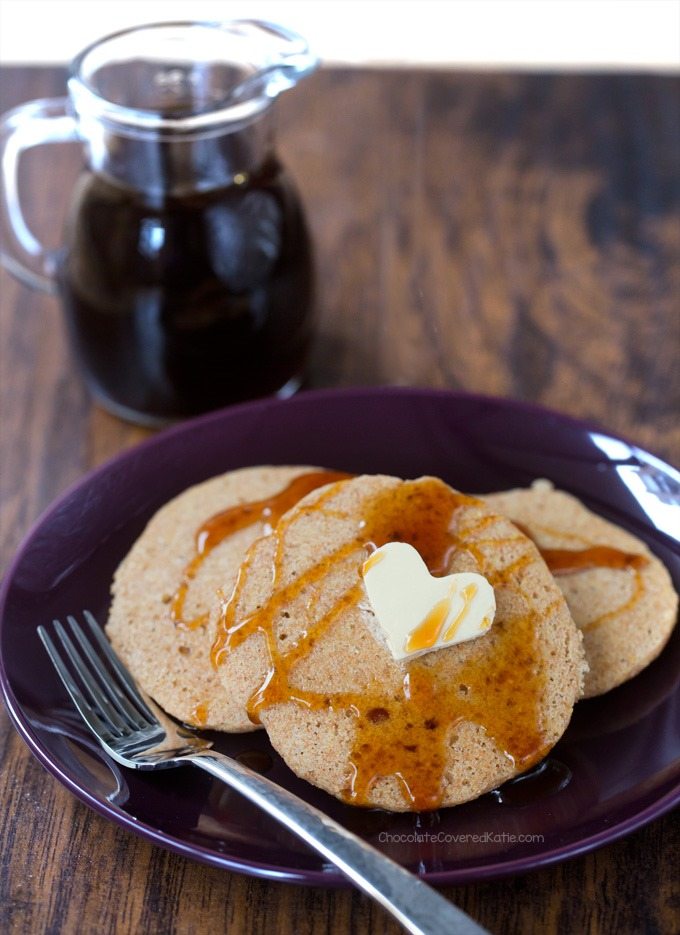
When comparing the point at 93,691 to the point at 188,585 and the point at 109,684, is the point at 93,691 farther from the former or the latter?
the point at 188,585

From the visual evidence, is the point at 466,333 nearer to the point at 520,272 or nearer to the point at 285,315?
the point at 520,272

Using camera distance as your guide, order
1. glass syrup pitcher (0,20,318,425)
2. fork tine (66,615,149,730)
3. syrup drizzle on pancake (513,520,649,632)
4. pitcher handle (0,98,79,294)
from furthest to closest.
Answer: pitcher handle (0,98,79,294) < glass syrup pitcher (0,20,318,425) < syrup drizzle on pancake (513,520,649,632) < fork tine (66,615,149,730)

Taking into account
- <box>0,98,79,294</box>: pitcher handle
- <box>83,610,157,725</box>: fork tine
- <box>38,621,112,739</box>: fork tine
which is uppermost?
<box>0,98,79,294</box>: pitcher handle

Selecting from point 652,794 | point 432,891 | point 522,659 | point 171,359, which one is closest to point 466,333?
point 171,359

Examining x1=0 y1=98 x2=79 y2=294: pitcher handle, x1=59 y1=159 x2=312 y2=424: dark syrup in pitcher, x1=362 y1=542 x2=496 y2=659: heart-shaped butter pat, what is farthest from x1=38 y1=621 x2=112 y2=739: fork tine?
x1=0 y1=98 x2=79 y2=294: pitcher handle

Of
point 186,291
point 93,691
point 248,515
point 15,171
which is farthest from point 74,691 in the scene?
point 15,171

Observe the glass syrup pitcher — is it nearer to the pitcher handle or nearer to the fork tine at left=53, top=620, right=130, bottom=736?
A: the pitcher handle
